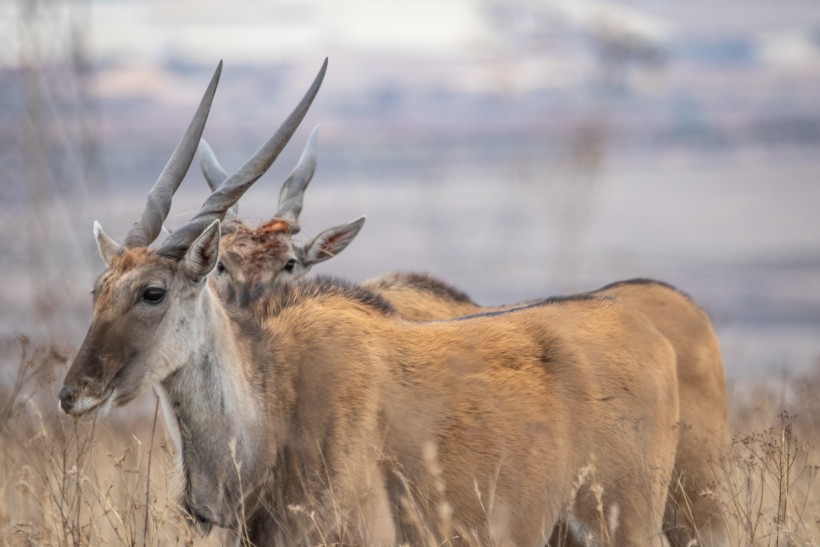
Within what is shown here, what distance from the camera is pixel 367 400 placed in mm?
6238

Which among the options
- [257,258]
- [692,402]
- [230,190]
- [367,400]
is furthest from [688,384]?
[257,258]

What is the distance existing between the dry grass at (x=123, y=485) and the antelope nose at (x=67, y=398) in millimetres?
510

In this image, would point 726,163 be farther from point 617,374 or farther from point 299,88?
point 617,374

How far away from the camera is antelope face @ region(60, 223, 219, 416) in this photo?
5785 mm

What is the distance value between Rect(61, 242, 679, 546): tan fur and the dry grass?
0.29 meters

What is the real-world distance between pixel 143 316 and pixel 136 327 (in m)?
0.06

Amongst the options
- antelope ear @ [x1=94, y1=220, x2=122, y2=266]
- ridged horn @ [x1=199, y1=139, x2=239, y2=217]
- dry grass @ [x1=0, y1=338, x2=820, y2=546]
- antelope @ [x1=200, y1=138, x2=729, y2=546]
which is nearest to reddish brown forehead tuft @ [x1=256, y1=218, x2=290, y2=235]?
ridged horn @ [x1=199, y1=139, x2=239, y2=217]

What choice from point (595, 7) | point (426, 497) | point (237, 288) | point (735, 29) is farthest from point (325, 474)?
point (735, 29)

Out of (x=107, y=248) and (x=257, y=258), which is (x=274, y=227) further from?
(x=107, y=248)

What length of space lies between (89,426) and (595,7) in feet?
62.3

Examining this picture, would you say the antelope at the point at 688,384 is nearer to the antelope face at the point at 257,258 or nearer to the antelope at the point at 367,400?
the antelope at the point at 367,400

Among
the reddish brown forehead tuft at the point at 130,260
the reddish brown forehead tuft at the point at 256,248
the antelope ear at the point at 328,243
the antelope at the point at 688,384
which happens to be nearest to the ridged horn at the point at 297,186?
the antelope ear at the point at 328,243

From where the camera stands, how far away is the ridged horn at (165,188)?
6512 millimetres

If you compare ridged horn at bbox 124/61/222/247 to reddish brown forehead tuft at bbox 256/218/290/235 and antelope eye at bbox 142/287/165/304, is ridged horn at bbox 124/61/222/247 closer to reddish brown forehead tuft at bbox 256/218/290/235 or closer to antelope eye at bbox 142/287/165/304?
antelope eye at bbox 142/287/165/304
